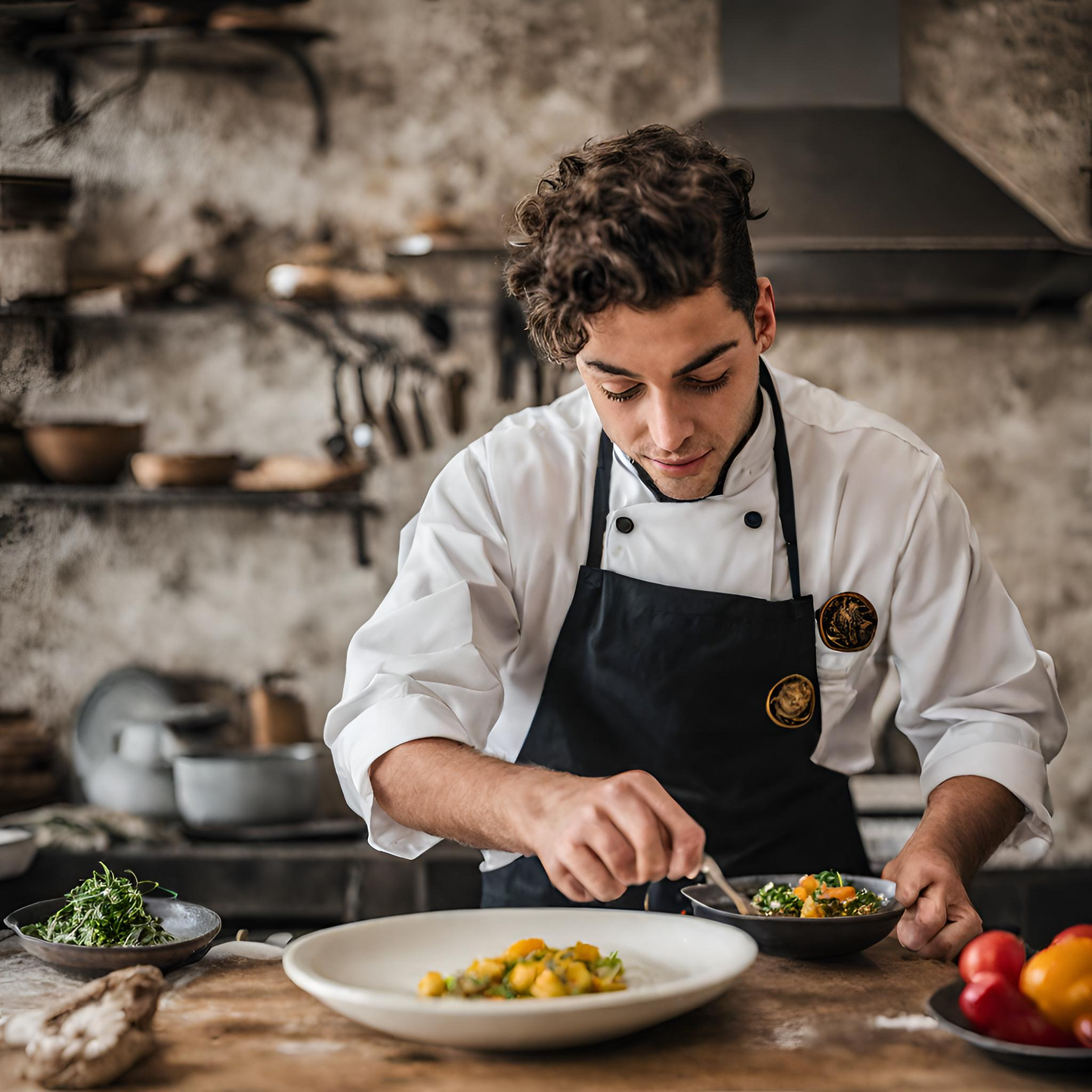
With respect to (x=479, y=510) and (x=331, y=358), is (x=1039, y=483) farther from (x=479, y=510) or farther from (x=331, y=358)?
(x=479, y=510)

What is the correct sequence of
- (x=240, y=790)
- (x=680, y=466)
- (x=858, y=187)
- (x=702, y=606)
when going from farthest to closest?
(x=858, y=187), (x=240, y=790), (x=702, y=606), (x=680, y=466)

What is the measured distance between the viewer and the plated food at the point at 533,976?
106 cm

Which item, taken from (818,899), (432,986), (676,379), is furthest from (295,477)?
(432,986)

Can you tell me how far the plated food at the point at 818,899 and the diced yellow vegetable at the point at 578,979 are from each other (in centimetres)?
30

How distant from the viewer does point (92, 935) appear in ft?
4.25

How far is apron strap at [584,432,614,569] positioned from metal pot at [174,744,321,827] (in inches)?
59.6

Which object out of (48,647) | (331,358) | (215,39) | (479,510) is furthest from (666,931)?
(215,39)

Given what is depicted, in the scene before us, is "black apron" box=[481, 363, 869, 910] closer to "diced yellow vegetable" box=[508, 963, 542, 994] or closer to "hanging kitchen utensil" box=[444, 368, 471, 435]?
"diced yellow vegetable" box=[508, 963, 542, 994]

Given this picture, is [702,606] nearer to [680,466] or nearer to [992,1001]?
[680,466]

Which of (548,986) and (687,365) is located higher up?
(687,365)

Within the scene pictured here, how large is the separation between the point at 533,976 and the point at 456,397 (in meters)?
2.76

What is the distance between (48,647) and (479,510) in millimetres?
2507

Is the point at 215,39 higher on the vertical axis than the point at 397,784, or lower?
higher

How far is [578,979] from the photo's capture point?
42.0 inches
